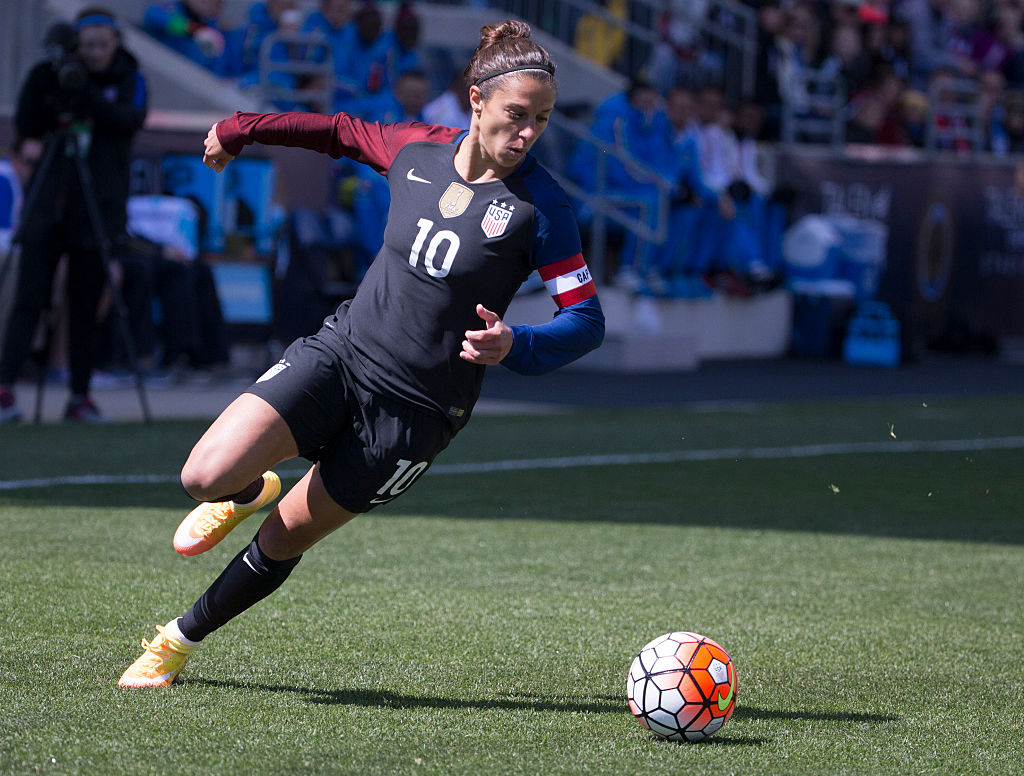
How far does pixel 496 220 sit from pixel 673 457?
243 inches

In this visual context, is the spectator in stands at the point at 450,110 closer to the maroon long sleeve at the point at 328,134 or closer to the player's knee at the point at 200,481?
the maroon long sleeve at the point at 328,134

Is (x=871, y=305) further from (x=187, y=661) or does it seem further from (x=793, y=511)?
(x=187, y=661)

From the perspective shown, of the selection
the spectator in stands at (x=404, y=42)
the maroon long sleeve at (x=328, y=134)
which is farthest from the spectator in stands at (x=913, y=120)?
the maroon long sleeve at (x=328, y=134)

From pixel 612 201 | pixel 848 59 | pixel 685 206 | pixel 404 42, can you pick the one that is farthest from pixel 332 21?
pixel 848 59

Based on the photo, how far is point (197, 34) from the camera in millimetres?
15984

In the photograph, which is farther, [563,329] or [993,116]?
[993,116]

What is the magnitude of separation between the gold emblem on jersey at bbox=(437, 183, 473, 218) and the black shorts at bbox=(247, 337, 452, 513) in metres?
0.50

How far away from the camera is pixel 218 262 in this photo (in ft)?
44.5

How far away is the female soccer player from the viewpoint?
4121mm

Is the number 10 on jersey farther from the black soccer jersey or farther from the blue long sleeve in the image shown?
the blue long sleeve

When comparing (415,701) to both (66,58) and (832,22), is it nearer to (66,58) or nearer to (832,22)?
(66,58)

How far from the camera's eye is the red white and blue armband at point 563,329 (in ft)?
13.1

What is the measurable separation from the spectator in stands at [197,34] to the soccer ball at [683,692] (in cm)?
1308

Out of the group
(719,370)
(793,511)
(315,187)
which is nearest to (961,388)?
(719,370)
